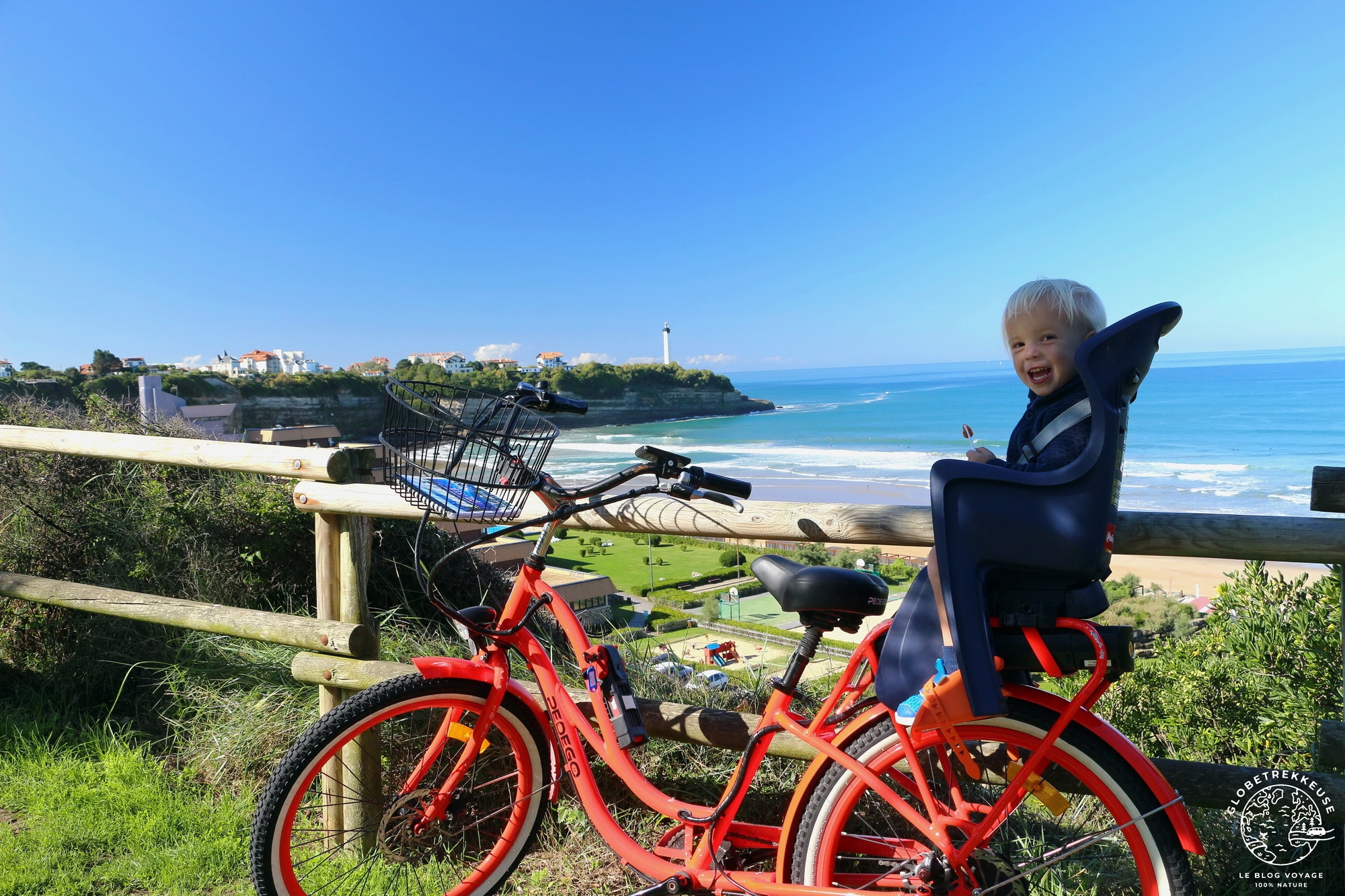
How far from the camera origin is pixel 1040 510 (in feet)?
4.88

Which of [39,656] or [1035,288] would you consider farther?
[39,656]

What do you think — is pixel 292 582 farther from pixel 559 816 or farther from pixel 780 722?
pixel 780 722

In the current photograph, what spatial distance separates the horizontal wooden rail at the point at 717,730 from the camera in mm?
2011

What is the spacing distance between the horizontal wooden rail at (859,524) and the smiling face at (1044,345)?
1.65 ft

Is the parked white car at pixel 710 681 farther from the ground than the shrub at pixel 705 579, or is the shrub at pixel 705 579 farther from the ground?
the parked white car at pixel 710 681

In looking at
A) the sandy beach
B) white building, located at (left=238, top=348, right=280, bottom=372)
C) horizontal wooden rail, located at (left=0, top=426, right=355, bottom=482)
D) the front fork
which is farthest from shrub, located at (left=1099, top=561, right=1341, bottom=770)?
white building, located at (left=238, top=348, right=280, bottom=372)

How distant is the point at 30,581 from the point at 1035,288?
4206 millimetres

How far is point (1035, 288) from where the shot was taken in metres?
1.75

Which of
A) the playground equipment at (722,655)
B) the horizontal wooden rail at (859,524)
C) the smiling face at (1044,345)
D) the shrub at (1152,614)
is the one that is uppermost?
the smiling face at (1044,345)

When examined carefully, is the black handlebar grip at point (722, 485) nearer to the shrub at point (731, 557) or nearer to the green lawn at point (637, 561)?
the green lawn at point (637, 561)

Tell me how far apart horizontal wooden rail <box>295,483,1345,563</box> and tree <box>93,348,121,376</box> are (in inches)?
964

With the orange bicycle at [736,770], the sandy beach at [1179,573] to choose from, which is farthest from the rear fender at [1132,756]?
the sandy beach at [1179,573]

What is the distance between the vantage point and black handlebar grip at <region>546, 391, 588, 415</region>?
1.83 m

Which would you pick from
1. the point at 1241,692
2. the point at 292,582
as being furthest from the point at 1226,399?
the point at 292,582
